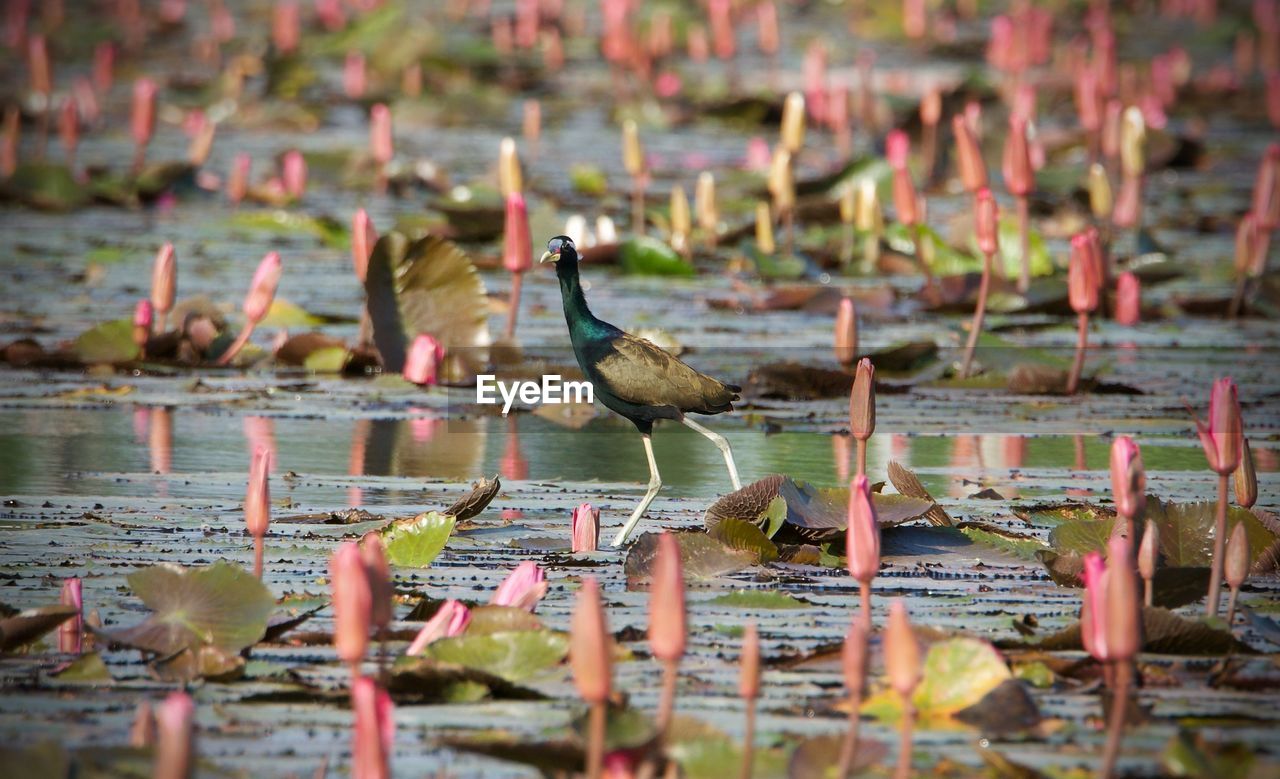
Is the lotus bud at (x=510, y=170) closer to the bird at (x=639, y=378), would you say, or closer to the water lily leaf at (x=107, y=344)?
the water lily leaf at (x=107, y=344)

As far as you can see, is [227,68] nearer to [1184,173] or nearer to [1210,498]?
[1184,173]

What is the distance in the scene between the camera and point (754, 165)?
11516mm

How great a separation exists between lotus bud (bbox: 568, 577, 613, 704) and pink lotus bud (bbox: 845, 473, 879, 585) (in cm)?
58

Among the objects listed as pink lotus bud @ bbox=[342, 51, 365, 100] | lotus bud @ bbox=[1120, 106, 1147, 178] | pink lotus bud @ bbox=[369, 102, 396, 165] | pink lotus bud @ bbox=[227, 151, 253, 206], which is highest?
pink lotus bud @ bbox=[342, 51, 365, 100]

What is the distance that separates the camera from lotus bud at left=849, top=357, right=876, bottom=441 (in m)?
3.74

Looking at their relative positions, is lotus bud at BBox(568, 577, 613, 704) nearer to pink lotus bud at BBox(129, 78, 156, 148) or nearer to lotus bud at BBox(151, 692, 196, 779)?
lotus bud at BBox(151, 692, 196, 779)

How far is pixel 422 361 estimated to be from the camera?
237 inches

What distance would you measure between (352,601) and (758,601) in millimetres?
1316

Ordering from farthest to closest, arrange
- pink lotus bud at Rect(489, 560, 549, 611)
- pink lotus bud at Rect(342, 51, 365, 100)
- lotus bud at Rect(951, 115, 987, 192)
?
pink lotus bud at Rect(342, 51, 365, 100)
lotus bud at Rect(951, 115, 987, 192)
pink lotus bud at Rect(489, 560, 549, 611)

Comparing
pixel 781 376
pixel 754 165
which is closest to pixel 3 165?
pixel 754 165

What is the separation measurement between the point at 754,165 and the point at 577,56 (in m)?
7.32

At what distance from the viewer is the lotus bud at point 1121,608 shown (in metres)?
2.41

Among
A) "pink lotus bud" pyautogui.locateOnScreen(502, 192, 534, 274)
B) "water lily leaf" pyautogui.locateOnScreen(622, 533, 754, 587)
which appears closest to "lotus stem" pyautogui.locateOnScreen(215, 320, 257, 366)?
"pink lotus bud" pyautogui.locateOnScreen(502, 192, 534, 274)
